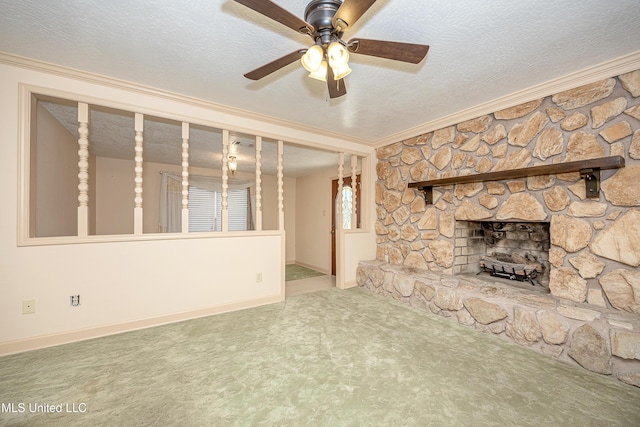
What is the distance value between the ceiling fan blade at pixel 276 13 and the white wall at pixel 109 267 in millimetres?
2003

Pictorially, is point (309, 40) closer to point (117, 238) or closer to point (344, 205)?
point (117, 238)

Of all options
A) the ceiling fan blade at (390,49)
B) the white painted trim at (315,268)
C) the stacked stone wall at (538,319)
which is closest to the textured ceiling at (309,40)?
the ceiling fan blade at (390,49)

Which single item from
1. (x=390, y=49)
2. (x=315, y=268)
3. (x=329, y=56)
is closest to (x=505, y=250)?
(x=390, y=49)

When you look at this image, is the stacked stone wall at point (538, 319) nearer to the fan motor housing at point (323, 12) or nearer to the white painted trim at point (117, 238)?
the white painted trim at point (117, 238)

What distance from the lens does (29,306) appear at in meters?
2.12

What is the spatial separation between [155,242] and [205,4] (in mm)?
2185

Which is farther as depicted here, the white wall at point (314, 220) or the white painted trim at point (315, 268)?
the white wall at point (314, 220)

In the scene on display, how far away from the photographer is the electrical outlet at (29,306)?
211 cm

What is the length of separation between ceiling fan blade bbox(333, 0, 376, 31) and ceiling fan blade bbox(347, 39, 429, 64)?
5.1 inches

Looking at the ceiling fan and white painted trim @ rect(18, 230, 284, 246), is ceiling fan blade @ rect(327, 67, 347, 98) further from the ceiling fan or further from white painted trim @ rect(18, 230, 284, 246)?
white painted trim @ rect(18, 230, 284, 246)

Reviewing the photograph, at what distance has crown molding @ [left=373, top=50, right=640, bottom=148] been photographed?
2.02 meters

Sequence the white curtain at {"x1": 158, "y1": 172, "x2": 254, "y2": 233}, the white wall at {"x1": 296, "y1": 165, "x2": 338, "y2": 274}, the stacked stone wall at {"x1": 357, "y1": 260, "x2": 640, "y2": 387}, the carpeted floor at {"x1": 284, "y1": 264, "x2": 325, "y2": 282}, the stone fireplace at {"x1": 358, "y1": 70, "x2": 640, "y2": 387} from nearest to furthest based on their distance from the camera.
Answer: the stacked stone wall at {"x1": 357, "y1": 260, "x2": 640, "y2": 387} → the stone fireplace at {"x1": 358, "y1": 70, "x2": 640, "y2": 387} → the carpeted floor at {"x1": 284, "y1": 264, "x2": 325, "y2": 282} → the white curtain at {"x1": 158, "y1": 172, "x2": 254, "y2": 233} → the white wall at {"x1": 296, "y1": 165, "x2": 338, "y2": 274}

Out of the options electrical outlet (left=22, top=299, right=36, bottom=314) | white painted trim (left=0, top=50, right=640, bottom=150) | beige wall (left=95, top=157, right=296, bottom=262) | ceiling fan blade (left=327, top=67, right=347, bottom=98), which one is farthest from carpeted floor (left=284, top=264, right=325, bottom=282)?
ceiling fan blade (left=327, top=67, right=347, bottom=98)

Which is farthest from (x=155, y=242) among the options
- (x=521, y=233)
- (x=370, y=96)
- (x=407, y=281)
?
(x=521, y=233)
